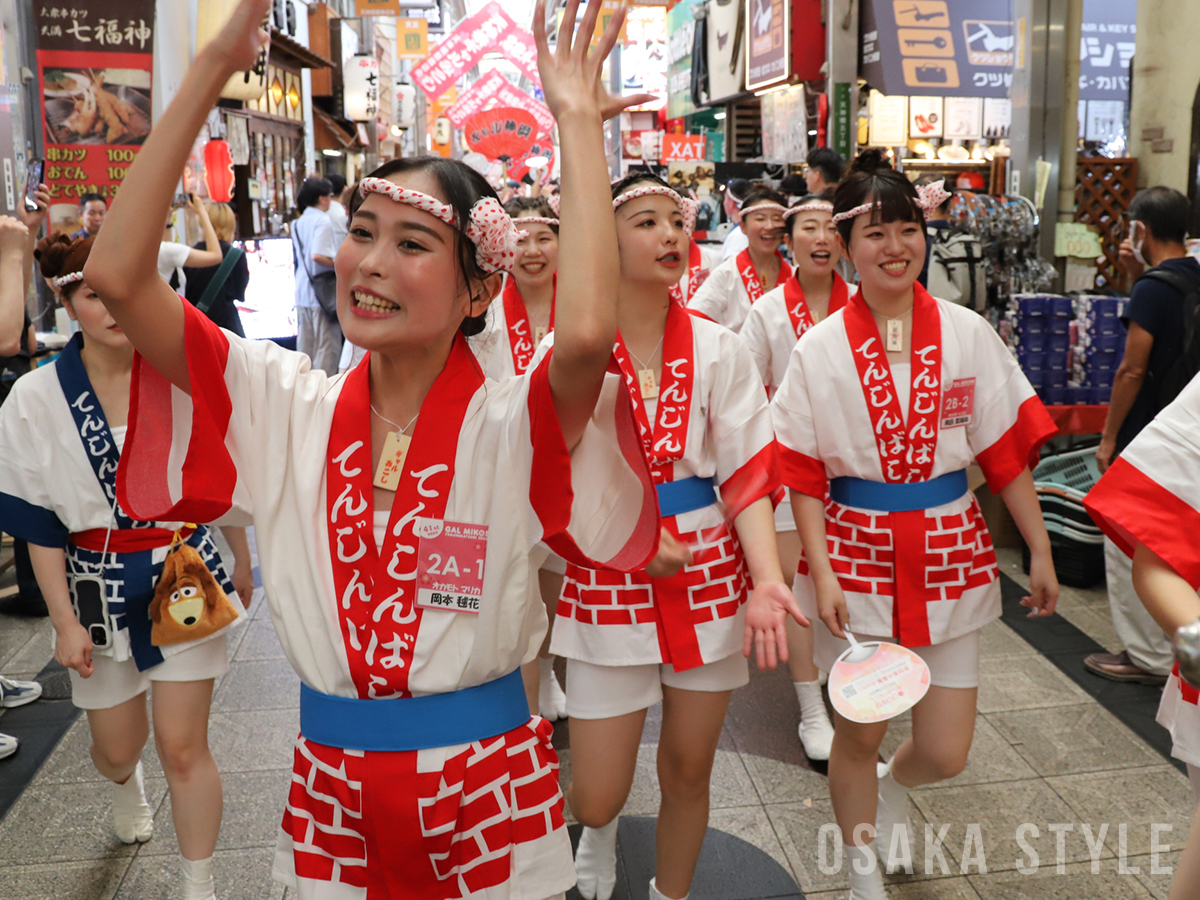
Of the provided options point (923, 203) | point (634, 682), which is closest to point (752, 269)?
point (923, 203)

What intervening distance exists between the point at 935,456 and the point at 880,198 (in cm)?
73

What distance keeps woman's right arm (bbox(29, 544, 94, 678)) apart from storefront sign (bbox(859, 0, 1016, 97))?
829 cm

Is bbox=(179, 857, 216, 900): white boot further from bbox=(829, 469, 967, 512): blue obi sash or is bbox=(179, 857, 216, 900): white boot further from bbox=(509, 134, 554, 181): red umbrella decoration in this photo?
bbox=(509, 134, 554, 181): red umbrella decoration

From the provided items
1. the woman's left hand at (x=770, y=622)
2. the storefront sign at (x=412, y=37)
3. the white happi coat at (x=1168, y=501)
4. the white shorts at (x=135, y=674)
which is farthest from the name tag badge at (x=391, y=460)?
the storefront sign at (x=412, y=37)

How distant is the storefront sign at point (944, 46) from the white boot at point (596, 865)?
7928 millimetres

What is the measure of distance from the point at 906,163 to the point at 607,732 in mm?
10154

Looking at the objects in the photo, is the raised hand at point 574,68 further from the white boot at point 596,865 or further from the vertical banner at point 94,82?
the vertical banner at point 94,82

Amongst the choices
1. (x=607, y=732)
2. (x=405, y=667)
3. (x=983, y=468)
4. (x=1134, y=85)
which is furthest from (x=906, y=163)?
(x=405, y=667)

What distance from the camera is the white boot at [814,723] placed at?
148 inches

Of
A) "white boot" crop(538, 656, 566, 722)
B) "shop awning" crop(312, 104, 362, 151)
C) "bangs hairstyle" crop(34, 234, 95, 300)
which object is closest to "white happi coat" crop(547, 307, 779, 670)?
"white boot" crop(538, 656, 566, 722)

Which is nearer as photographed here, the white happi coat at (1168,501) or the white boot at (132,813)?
the white happi coat at (1168,501)

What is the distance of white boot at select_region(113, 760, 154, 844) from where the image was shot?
322 cm

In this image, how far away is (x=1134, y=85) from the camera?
23.9 feet

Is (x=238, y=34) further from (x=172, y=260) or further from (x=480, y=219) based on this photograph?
(x=172, y=260)
